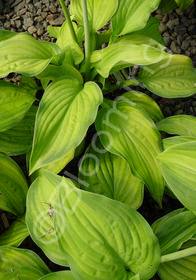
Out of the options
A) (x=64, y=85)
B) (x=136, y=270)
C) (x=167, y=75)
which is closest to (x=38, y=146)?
(x=64, y=85)

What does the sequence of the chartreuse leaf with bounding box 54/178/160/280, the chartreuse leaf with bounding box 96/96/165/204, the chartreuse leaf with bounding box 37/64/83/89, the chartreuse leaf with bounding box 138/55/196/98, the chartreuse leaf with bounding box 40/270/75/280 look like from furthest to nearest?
the chartreuse leaf with bounding box 138/55/196/98, the chartreuse leaf with bounding box 37/64/83/89, the chartreuse leaf with bounding box 96/96/165/204, the chartreuse leaf with bounding box 40/270/75/280, the chartreuse leaf with bounding box 54/178/160/280

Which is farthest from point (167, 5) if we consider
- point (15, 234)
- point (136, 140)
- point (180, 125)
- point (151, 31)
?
point (15, 234)

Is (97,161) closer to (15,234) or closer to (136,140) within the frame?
(136,140)

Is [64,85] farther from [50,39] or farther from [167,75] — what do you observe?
[50,39]

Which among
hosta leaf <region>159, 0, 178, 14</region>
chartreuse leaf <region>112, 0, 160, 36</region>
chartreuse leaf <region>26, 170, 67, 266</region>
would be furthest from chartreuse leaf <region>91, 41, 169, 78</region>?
hosta leaf <region>159, 0, 178, 14</region>

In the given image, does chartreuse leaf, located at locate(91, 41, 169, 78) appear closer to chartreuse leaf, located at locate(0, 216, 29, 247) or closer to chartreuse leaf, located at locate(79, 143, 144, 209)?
chartreuse leaf, located at locate(79, 143, 144, 209)

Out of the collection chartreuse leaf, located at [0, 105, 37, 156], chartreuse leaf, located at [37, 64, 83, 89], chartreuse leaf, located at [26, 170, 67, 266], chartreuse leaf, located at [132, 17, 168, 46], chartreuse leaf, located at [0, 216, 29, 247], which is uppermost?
chartreuse leaf, located at [132, 17, 168, 46]

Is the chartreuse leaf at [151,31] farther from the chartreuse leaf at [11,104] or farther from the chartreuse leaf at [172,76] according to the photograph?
the chartreuse leaf at [11,104]
